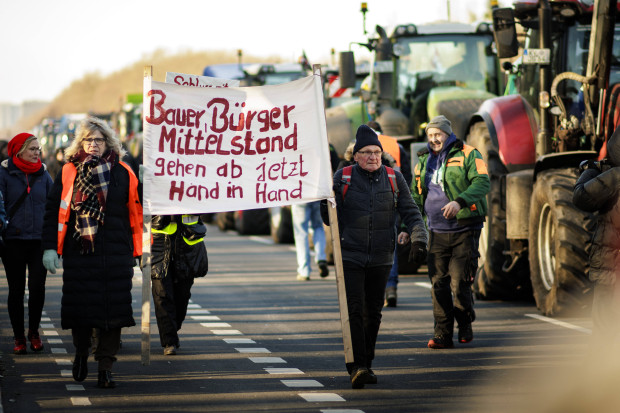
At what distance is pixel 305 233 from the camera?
1784 cm

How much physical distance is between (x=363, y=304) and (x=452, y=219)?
222cm

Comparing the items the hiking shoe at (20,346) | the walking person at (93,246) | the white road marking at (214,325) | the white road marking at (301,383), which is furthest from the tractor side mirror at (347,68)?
the white road marking at (301,383)

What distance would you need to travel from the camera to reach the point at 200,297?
52.2ft

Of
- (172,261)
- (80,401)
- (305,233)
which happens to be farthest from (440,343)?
(305,233)

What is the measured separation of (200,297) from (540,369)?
6.73 m

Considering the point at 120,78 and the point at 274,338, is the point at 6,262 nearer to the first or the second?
the point at 274,338

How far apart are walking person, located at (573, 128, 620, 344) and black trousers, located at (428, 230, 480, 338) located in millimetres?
1757

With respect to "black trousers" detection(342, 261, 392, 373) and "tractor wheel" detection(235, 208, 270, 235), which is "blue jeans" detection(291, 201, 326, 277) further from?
"tractor wheel" detection(235, 208, 270, 235)

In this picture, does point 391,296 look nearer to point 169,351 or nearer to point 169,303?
point 169,303

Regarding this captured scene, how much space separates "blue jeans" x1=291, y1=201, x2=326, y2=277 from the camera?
58.2ft

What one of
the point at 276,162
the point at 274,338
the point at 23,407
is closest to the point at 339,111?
the point at 274,338

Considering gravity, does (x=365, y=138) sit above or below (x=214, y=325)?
above

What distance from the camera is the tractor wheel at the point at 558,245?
12211mm

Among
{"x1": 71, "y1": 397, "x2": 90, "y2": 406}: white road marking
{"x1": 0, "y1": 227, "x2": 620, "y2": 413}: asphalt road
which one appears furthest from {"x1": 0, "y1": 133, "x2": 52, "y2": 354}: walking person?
{"x1": 71, "y1": 397, "x2": 90, "y2": 406}: white road marking
